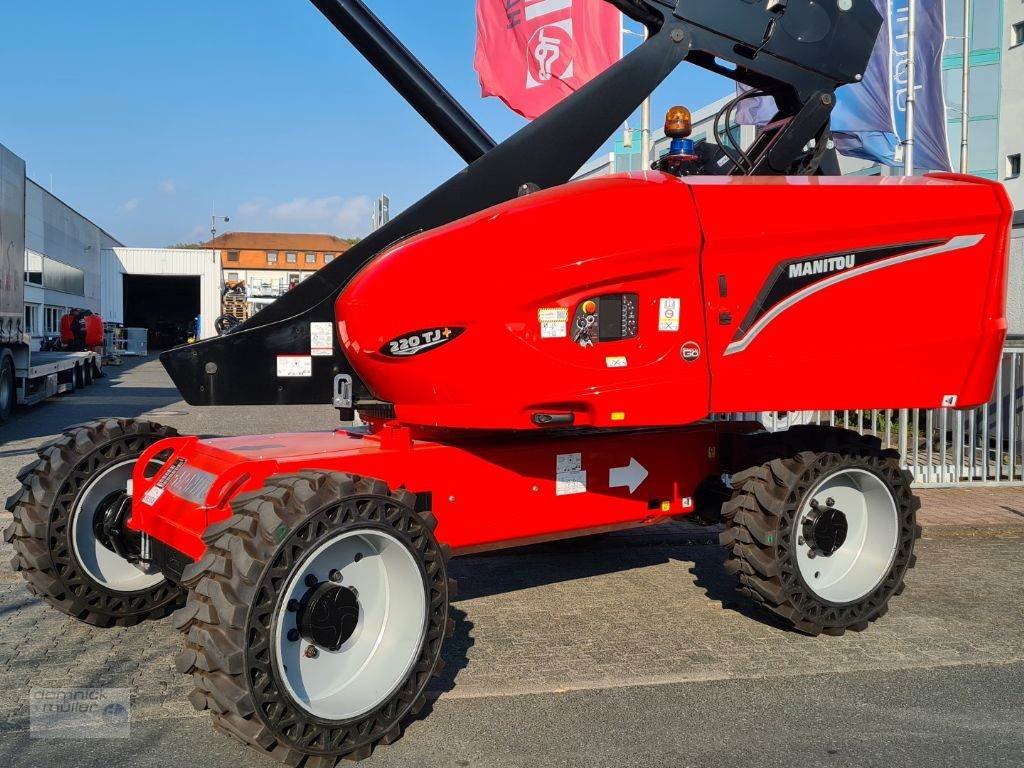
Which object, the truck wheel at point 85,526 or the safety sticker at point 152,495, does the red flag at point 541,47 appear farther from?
the safety sticker at point 152,495

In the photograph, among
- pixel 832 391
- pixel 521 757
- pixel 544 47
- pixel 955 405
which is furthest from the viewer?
pixel 544 47

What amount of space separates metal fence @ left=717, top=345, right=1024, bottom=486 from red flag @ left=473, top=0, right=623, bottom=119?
4830mm

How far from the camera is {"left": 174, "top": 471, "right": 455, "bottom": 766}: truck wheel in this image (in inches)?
135

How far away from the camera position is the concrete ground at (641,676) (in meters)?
3.75

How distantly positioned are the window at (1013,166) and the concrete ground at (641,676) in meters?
28.0

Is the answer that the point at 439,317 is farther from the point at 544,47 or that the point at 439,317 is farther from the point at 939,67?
the point at 939,67

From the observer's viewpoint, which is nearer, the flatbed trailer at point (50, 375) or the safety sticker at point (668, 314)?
the safety sticker at point (668, 314)

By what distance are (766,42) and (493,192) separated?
1.85 metres

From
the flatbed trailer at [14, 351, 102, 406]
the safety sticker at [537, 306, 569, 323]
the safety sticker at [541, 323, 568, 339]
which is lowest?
the flatbed trailer at [14, 351, 102, 406]

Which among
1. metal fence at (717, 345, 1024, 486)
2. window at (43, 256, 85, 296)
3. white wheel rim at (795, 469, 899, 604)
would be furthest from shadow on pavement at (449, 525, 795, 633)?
window at (43, 256, 85, 296)

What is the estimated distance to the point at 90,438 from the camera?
5016 millimetres

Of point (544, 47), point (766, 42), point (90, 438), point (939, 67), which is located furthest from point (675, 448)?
point (939, 67)

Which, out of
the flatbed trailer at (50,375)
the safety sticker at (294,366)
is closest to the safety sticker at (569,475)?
the safety sticker at (294,366)

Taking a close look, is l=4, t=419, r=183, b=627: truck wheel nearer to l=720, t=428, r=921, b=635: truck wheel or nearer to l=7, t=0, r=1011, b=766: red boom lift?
l=7, t=0, r=1011, b=766: red boom lift
